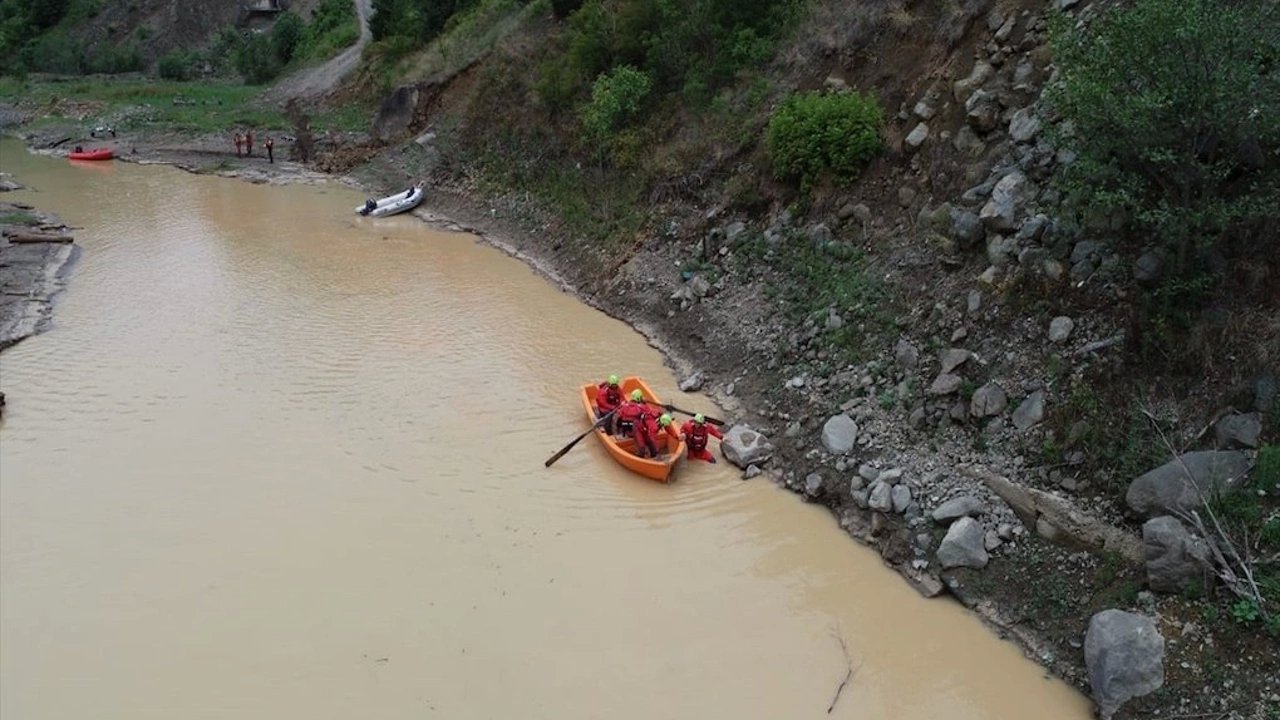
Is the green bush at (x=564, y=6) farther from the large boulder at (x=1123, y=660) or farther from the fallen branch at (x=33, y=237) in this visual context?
the large boulder at (x=1123, y=660)

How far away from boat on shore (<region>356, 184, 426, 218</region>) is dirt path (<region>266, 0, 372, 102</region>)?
59.3 ft

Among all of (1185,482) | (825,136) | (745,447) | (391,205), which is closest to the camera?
(1185,482)

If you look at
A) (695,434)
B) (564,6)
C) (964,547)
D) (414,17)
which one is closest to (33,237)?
(564,6)

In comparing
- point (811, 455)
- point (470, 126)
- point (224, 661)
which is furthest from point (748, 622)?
point (470, 126)

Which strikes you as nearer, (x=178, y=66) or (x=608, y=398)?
(x=608, y=398)

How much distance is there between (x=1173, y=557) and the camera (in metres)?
9.07

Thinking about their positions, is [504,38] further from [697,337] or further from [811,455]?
[811,455]

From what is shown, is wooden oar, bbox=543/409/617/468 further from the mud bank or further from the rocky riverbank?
the mud bank

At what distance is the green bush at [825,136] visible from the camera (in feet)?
54.8

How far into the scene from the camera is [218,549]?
11305mm

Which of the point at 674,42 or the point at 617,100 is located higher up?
the point at 674,42

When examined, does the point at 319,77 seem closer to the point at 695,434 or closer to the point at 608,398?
the point at 608,398

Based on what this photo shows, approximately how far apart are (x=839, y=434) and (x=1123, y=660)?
4.82 metres

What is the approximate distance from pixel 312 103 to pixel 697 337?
3200cm
